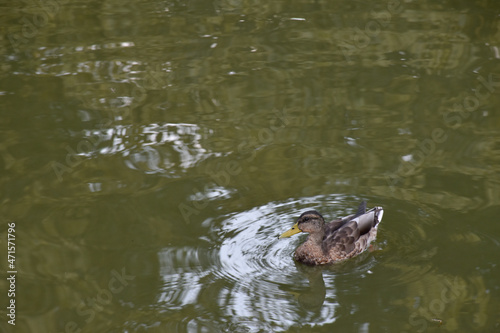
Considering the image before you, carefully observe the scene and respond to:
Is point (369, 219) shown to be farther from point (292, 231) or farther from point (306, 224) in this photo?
point (292, 231)

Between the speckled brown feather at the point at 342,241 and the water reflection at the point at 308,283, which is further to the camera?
the speckled brown feather at the point at 342,241

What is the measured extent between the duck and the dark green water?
0.40 ft

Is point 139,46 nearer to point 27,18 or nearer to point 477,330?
point 27,18

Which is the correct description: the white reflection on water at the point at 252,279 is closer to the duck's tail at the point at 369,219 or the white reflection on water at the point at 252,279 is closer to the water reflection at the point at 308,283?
the water reflection at the point at 308,283

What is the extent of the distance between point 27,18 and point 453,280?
32.0 ft

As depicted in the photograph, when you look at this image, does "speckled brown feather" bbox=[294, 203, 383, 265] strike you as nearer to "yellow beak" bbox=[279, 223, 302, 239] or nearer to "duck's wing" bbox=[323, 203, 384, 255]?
"duck's wing" bbox=[323, 203, 384, 255]

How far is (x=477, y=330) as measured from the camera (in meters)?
5.91

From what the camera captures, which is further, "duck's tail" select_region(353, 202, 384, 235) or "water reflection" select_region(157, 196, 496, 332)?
"duck's tail" select_region(353, 202, 384, 235)

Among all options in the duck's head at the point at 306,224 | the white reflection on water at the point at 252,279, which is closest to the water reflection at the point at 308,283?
the white reflection on water at the point at 252,279

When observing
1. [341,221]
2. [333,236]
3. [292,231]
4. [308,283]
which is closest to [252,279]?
[308,283]

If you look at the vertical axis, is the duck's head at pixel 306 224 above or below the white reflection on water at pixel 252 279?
above

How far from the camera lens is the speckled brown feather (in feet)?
22.8

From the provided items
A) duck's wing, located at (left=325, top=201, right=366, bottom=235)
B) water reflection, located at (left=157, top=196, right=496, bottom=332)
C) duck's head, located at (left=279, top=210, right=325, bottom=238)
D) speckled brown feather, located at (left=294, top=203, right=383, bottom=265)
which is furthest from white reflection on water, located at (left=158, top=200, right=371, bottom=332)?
duck's wing, located at (left=325, top=201, right=366, bottom=235)

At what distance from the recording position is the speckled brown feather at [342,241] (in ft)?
22.8
